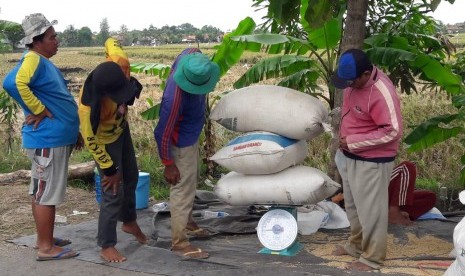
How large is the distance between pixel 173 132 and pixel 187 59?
575 millimetres

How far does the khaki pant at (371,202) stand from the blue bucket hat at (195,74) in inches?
46.4

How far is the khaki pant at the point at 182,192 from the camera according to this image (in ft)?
15.6

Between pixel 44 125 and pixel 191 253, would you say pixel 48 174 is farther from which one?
pixel 191 253

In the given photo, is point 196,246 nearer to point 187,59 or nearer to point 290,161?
point 290,161

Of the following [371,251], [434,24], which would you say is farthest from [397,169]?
[434,24]

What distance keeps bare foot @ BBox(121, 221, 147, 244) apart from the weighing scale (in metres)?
1.03

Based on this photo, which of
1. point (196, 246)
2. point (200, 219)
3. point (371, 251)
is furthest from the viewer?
point (200, 219)

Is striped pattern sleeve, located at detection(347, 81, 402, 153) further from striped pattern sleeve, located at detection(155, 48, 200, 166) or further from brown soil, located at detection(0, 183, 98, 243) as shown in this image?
brown soil, located at detection(0, 183, 98, 243)

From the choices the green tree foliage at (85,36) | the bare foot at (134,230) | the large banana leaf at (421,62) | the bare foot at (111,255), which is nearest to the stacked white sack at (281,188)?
the bare foot at (134,230)

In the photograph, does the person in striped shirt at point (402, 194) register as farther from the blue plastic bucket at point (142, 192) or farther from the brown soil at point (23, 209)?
the brown soil at point (23, 209)

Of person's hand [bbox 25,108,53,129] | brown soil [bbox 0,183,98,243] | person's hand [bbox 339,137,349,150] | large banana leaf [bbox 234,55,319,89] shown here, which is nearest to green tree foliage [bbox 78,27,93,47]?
brown soil [bbox 0,183,98,243]

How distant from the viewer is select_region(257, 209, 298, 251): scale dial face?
15.7ft

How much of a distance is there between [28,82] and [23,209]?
2.24 meters

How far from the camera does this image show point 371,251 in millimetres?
4363
